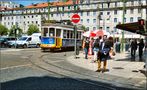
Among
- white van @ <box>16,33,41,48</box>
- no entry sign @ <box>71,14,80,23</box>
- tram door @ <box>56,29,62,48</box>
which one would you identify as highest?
no entry sign @ <box>71,14,80,23</box>

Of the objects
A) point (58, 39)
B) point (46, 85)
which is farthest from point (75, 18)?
point (46, 85)

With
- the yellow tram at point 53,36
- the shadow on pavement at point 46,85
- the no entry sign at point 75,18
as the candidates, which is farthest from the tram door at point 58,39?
the shadow on pavement at point 46,85

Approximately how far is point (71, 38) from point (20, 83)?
2746 centimetres

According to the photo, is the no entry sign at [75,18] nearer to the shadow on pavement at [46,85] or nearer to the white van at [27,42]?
the shadow on pavement at [46,85]

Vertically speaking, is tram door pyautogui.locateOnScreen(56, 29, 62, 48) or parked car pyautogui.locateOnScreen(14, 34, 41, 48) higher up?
tram door pyautogui.locateOnScreen(56, 29, 62, 48)

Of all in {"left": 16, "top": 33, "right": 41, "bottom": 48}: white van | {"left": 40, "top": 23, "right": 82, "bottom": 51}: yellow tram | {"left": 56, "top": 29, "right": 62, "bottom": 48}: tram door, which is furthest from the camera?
{"left": 16, "top": 33, "right": 41, "bottom": 48}: white van

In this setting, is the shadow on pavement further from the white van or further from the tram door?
the white van

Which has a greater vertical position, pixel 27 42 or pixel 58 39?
pixel 58 39

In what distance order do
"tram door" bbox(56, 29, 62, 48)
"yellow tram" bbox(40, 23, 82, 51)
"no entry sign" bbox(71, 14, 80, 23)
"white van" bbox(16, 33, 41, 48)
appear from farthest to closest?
"white van" bbox(16, 33, 41, 48), "tram door" bbox(56, 29, 62, 48), "yellow tram" bbox(40, 23, 82, 51), "no entry sign" bbox(71, 14, 80, 23)

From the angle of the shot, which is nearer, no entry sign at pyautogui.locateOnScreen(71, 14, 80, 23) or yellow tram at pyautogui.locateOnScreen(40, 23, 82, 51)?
no entry sign at pyautogui.locateOnScreen(71, 14, 80, 23)

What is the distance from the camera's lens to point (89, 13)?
4906 inches

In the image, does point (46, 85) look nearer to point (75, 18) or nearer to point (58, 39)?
point (75, 18)

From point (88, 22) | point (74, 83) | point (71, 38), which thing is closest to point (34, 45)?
point (71, 38)

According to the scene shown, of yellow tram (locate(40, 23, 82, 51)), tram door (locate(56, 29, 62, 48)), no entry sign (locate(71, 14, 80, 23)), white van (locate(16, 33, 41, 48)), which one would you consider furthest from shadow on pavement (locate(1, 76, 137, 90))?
white van (locate(16, 33, 41, 48))
